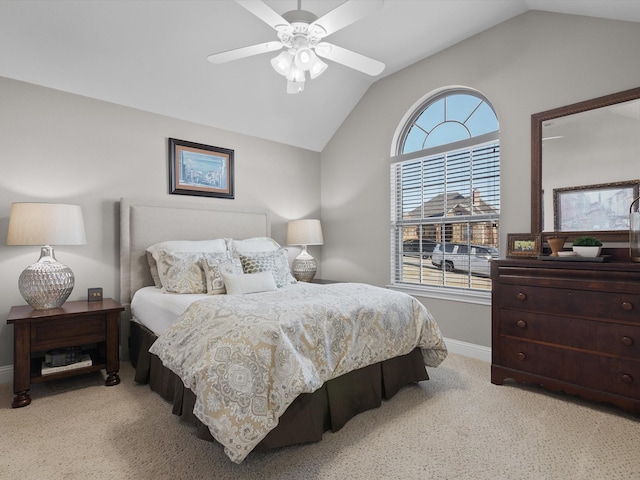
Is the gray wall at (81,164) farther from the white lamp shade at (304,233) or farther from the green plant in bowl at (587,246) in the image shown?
the green plant in bowl at (587,246)

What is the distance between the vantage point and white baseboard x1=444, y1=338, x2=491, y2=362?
318 cm

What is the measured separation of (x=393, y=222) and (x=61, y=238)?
3101 mm

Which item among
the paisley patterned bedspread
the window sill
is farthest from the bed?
the window sill

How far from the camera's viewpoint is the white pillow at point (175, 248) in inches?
123

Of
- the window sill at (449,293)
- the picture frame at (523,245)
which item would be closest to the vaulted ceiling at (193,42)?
the picture frame at (523,245)

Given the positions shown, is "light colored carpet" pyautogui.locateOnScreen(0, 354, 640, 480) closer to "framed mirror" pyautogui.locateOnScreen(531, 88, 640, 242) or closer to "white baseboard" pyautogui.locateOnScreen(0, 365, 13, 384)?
"white baseboard" pyautogui.locateOnScreen(0, 365, 13, 384)

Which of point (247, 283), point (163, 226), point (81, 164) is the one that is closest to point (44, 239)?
point (81, 164)

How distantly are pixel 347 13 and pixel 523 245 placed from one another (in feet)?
→ 6.97

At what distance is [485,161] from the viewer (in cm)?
327

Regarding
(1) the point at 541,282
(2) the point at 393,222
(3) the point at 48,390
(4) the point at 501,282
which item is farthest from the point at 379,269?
(3) the point at 48,390

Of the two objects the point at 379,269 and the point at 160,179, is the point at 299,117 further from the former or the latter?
the point at 379,269

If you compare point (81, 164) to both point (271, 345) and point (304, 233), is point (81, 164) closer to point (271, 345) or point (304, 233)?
point (304, 233)

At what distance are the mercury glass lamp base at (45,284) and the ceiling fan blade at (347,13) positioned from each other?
8.11 ft

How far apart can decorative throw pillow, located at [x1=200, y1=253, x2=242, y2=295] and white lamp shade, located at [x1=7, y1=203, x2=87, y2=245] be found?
970 mm
